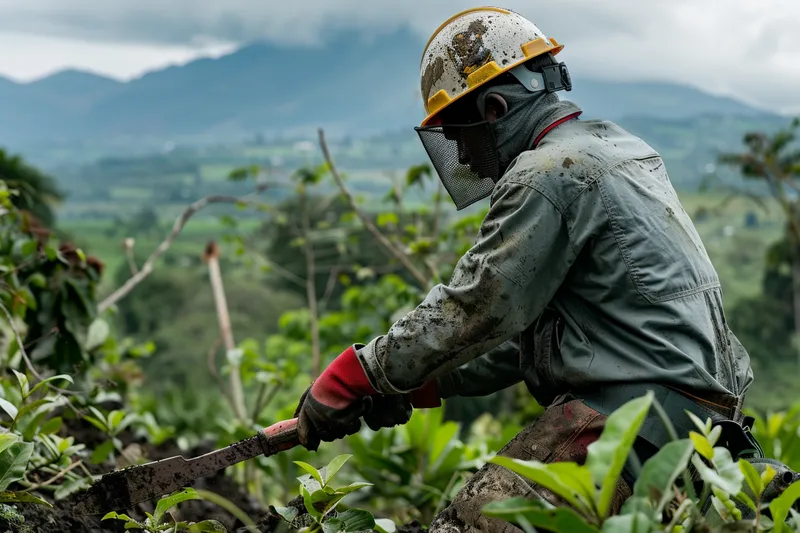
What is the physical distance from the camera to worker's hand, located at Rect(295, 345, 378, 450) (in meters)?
3.07

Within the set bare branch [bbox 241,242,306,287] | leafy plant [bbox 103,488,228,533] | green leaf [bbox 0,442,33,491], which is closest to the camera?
leafy plant [bbox 103,488,228,533]

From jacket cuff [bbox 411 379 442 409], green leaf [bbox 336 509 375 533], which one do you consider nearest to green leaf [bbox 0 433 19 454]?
green leaf [bbox 336 509 375 533]

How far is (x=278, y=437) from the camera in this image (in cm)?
329

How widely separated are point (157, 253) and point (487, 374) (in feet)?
9.33

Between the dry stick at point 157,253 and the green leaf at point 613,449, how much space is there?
407 cm

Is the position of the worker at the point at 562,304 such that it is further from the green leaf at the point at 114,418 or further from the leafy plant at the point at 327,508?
the green leaf at the point at 114,418

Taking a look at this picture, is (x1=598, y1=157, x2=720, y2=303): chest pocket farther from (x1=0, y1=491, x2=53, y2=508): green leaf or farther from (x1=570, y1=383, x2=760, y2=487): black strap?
(x1=0, y1=491, x2=53, y2=508): green leaf

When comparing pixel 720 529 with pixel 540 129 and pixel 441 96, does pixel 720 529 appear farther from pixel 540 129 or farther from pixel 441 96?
pixel 441 96

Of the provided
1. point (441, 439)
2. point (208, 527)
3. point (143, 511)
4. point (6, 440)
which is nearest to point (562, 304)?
point (208, 527)

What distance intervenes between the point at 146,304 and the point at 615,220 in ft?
118

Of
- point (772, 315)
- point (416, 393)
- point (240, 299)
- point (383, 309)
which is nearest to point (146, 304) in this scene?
point (240, 299)

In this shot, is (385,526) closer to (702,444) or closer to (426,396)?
(426,396)

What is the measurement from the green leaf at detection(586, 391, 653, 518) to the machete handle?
1.55m

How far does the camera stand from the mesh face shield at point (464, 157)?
3307 mm
